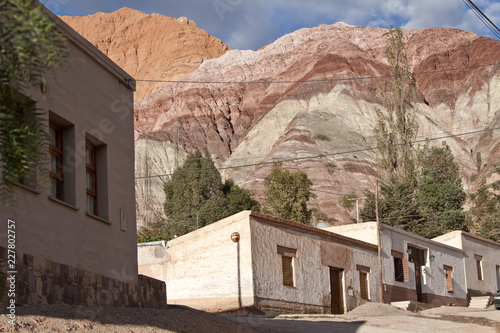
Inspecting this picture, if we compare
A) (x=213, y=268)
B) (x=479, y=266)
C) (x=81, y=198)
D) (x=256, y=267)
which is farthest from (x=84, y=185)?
(x=479, y=266)

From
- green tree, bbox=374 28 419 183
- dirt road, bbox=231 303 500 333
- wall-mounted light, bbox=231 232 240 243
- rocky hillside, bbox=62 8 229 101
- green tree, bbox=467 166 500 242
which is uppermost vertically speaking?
rocky hillside, bbox=62 8 229 101

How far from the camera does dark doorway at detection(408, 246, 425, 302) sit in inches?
1332

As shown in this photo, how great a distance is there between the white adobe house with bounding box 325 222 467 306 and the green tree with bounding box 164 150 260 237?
25483 millimetres

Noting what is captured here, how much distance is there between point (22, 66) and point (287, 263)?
21340 millimetres

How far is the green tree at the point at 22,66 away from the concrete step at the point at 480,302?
36.2 meters

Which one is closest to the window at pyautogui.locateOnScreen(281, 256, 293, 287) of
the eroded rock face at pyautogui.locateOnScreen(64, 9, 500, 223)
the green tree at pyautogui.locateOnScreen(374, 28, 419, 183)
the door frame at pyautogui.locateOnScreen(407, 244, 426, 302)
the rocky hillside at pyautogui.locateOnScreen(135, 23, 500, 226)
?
the door frame at pyautogui.locateOnScreen(407, 244, 426, 302)

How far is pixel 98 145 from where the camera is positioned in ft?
46.8

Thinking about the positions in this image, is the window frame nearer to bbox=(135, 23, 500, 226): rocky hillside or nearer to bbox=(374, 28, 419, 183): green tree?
bbox=(374, 28, 419, 183): green tree

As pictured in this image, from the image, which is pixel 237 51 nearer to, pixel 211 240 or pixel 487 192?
pixel 487 192

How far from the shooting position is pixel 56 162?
1262 cm

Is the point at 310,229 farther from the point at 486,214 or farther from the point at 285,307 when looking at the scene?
the point at 486,214

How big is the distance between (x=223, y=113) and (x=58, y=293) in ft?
329

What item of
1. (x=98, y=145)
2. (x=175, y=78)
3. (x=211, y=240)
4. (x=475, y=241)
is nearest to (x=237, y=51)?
(x=175, y=78)

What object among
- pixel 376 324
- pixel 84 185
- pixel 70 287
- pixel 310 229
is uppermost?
pixel 310 229
